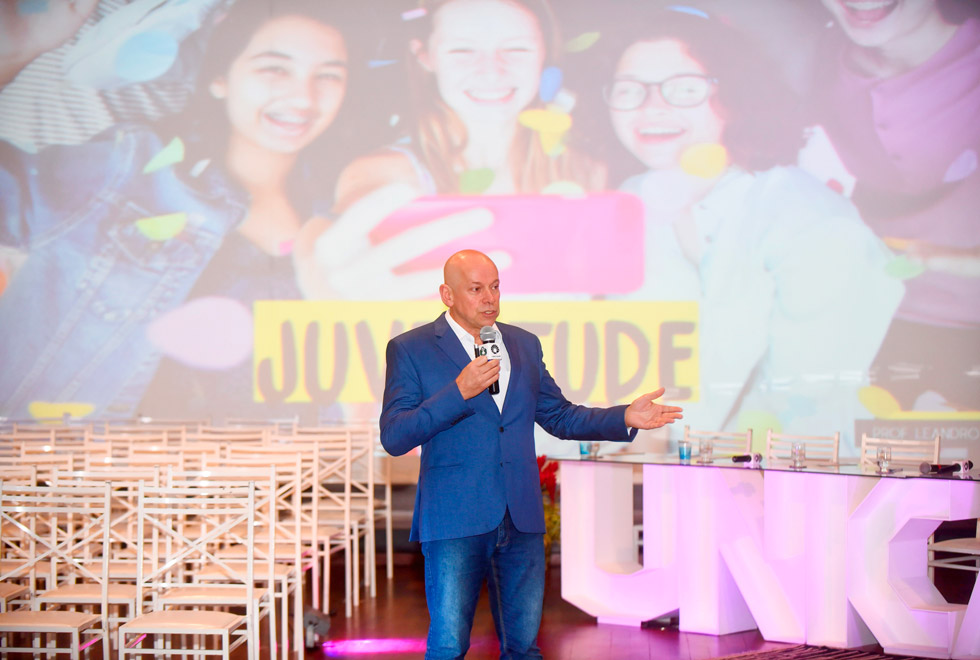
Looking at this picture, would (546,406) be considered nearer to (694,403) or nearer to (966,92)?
(694,403)

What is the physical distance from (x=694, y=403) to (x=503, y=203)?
2219mm

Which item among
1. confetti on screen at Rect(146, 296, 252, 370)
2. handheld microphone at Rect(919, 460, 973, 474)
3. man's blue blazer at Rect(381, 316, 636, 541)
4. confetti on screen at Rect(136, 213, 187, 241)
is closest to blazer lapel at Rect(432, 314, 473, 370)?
man's blue blazer at Rect(381, 316, 636, 541)

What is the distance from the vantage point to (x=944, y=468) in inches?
183

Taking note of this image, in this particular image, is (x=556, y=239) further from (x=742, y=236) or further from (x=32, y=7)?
(x=32, y=7)

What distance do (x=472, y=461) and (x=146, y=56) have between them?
671 centimetres

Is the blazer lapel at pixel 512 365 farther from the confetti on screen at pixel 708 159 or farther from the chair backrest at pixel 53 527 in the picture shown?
the confetti on screen at pixel 708 159

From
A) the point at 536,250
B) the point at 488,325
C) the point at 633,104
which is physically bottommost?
the point at 488,325

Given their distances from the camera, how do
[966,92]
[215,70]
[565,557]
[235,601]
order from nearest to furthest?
[235,601], [565,557], [966,92], [215,70]

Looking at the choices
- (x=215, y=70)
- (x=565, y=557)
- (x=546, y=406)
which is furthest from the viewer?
(x=215, y=70)

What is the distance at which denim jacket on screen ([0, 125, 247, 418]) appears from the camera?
8305mm

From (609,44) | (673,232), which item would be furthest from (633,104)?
(673,232)

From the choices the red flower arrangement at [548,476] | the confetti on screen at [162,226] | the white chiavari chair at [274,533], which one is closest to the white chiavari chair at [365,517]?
the white chiavari chair at [274,533]

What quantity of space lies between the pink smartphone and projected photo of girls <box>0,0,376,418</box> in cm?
110

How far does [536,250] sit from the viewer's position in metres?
8.05
